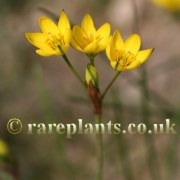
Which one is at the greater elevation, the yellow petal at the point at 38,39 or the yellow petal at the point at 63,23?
the yellow petal at the point at 63,23

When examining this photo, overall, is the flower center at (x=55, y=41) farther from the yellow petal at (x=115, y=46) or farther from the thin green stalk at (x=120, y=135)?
the thin green stalk at (x=120, y=135)

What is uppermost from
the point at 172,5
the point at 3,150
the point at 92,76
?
the point at 172,5

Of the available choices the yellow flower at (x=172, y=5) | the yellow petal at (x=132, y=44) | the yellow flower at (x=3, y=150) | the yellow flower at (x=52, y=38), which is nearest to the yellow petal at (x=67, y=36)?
the yellow flower at (x=52, y=38)

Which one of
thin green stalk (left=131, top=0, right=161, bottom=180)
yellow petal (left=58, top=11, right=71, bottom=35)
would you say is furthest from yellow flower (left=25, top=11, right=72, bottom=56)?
thin green stalk (left=131, top=0, right=161, bottom=180)

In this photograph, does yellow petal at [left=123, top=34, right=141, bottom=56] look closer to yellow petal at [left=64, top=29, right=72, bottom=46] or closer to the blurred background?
yellow petal at [left=64, top=29, right=72, bottom=46]

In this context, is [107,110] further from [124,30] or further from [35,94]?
[124,30]

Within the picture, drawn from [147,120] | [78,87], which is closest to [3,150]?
[147,120]

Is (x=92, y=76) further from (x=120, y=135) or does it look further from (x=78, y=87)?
(x=78, y=87)
